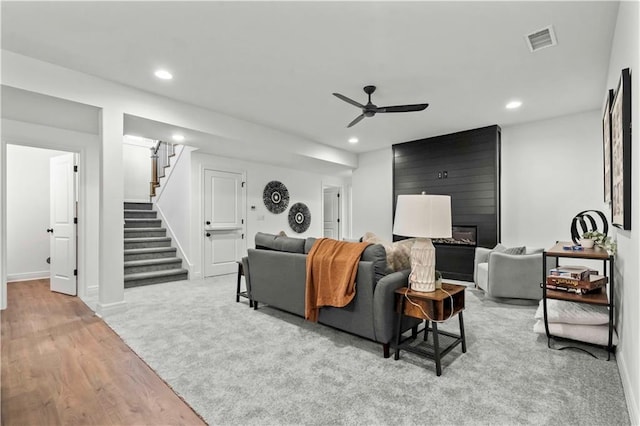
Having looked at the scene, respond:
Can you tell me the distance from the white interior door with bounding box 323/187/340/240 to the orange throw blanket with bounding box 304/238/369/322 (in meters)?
5.97

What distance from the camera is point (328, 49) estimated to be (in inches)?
111

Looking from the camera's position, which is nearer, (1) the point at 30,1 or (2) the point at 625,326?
(2) the point at 625,326

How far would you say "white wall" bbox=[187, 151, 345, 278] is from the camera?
573 centimetres

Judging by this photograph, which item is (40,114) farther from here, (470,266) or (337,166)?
(470,266)

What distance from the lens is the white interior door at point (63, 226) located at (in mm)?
4430

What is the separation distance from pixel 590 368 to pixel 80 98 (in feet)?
16.4

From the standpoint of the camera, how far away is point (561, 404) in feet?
5.89

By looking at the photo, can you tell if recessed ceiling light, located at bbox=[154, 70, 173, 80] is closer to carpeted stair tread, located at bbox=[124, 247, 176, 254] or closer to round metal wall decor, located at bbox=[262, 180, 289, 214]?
carpeted stair tread, located at bbox=[124, 247, 176, 254]

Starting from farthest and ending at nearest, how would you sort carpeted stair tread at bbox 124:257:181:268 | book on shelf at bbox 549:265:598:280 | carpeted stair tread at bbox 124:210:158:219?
carpeted stair tread at bbox 124:210:158:219
carpeted stair tread at bbox 124:257:181:268
book on shelf at bbox 549:265:598:280

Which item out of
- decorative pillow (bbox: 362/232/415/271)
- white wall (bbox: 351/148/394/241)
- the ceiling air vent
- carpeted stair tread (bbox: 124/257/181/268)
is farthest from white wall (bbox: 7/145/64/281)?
the ceiling air vent

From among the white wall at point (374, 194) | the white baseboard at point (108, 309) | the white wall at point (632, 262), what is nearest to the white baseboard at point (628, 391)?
the white wall at point (632, 262)

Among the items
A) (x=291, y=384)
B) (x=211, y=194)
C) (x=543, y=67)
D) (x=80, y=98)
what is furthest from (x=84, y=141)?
(x=543, y=67)

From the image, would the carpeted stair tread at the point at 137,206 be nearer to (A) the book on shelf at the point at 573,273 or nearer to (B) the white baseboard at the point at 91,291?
(B) the white baseboard at the point at 91,291

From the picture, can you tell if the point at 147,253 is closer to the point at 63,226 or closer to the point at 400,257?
the point at 63,226
